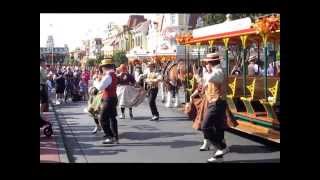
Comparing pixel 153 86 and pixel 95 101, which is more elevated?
pixel 153 86

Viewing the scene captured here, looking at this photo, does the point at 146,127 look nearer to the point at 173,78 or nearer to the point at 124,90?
the point at 124,90

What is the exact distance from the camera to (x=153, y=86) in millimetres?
13047

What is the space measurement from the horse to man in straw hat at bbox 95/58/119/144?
432 cm

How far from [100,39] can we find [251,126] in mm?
2897

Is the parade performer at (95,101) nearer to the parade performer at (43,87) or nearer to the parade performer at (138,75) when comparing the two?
the parade performer at (43,87)

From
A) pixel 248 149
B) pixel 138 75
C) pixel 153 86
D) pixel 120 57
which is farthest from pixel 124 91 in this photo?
pixel 248 149

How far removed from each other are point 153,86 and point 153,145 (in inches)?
143

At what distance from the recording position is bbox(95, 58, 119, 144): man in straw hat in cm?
931

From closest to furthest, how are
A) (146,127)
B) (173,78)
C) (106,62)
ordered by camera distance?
(106,62) → (146,127) → (173,78)

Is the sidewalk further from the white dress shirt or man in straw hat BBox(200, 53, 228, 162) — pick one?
man in straw hat BBox(200, 53, 228, 162)

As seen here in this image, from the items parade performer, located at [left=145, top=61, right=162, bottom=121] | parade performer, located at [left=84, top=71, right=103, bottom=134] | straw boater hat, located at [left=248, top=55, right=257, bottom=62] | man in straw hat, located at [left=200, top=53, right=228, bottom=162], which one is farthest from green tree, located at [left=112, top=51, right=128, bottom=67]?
man in straw hat, located at [left=200, top=53, right=228, bottom=162]
